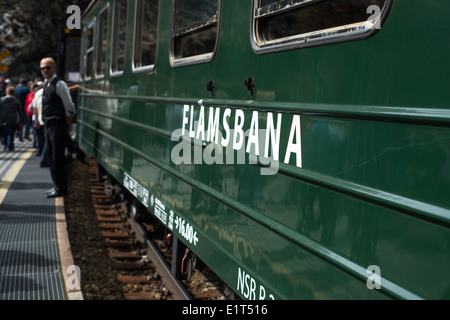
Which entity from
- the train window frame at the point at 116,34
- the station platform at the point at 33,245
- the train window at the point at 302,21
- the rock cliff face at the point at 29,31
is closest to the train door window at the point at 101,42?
the train window frame at the point at 116,34

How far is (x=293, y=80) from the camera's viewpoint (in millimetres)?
2041

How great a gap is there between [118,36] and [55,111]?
59.7 inches

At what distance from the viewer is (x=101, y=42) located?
6676mm

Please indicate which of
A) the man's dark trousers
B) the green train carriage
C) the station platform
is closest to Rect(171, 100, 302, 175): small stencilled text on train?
the green train carriage

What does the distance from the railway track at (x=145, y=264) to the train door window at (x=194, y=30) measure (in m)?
1.37

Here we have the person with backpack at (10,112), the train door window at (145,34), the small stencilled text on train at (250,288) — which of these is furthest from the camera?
the person with backpack at (10,112)

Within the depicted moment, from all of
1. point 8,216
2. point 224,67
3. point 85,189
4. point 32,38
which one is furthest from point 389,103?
point 32,38

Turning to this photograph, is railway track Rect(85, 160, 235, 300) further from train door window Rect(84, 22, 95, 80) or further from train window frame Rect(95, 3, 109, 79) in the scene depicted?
train door window Rect(84, 22, 95, 80)

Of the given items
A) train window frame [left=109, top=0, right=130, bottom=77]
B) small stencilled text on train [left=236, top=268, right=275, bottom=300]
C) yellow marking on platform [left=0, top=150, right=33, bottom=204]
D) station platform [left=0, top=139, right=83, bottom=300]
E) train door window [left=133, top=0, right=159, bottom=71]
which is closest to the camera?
small stencilled text on train [left=236, top=268, right=275, bottom=300]

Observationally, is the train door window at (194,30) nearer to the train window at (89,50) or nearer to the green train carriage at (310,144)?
the green train carriage at (310,144)

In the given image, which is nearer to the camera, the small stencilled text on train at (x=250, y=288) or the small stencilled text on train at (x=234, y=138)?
the small stencilled text on train at (x=234, y=138)

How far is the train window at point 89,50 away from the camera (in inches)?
295

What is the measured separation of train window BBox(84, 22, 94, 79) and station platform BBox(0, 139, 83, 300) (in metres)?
1.79

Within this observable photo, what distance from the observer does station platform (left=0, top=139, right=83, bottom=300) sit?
3891mm
